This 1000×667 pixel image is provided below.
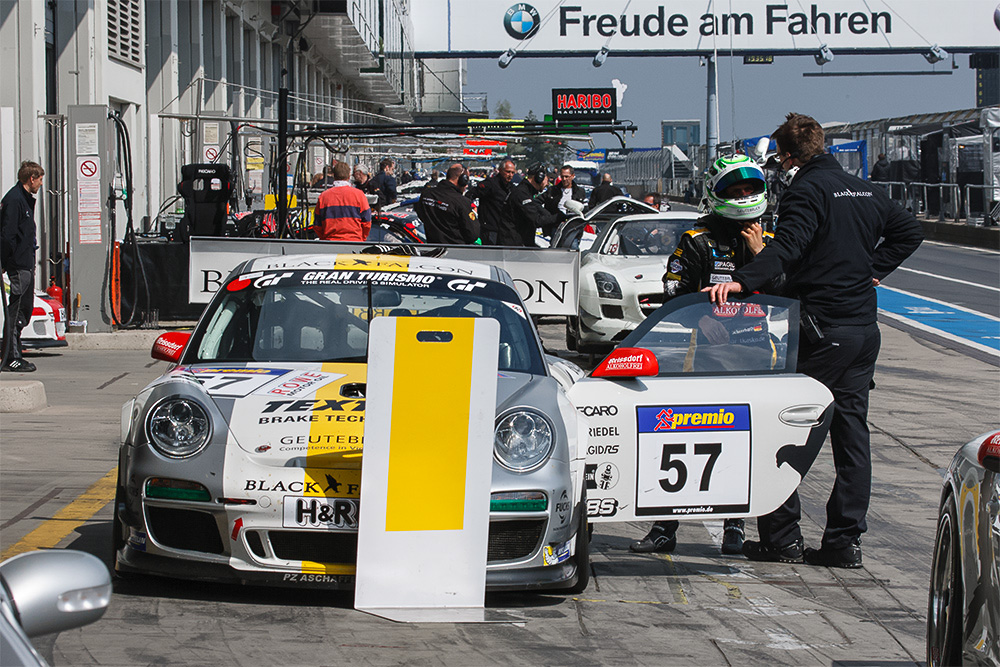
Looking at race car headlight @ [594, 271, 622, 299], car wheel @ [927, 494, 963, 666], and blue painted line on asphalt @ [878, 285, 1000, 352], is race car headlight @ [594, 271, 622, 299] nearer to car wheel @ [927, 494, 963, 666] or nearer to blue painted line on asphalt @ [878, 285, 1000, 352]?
blue painted line on asphalt @ [878, 285, 1000, 352]

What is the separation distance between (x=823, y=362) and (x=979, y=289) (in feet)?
51.2

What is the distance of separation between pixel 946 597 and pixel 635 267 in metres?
9.14

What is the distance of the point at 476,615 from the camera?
14.8ft

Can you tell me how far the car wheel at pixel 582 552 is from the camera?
4801mm

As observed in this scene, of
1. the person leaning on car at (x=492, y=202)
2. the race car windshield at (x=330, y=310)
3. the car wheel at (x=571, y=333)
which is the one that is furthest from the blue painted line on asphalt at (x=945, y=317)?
the race car windshield at (x=330, y=310)

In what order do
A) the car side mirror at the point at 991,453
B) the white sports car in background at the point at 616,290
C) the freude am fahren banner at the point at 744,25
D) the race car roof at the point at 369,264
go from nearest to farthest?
1. the car side mirror at the point at 991,453
2. the race car roof at the point at 369,264
3. the white sports car in background at the point at 616,290
4. the freude am fahren banner at the point at 744,25

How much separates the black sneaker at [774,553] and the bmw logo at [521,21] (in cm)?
5585

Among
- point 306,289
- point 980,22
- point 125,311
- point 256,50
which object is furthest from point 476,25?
point 306,289

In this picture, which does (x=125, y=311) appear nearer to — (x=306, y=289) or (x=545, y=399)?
(x=306, y=289)

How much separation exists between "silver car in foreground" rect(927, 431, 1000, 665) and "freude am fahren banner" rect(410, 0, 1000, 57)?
188 ft

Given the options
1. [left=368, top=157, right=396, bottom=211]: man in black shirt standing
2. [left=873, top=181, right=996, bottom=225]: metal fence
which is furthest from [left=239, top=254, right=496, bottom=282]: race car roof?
[left=873, top=181, right=996, bottom=225]: metal fence

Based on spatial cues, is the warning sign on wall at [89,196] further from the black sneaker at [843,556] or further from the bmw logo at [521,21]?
the bmw logo at [521,21]

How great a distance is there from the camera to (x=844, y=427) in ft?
18.1

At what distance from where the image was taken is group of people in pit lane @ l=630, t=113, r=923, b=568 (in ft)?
17.9
